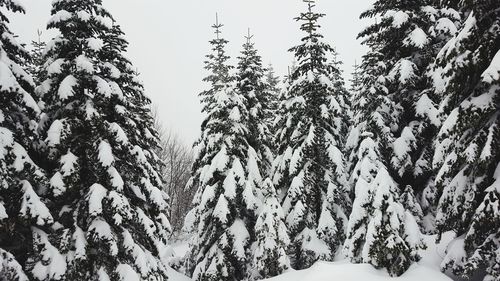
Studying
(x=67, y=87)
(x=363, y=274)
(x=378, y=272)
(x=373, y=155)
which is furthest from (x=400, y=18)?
(x=67, y=87)

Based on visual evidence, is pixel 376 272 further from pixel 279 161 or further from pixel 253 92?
pixel 253 92

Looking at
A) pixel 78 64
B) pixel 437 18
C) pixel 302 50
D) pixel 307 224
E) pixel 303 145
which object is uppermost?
pixel 302 50

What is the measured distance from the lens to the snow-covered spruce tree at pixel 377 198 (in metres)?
10.7

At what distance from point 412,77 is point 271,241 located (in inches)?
354

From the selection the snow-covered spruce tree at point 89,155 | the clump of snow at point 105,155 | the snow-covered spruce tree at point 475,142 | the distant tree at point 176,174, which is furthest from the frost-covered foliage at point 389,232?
the distant tree at point 176,174

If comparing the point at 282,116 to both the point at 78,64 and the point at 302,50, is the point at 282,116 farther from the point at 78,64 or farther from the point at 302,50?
the point at 78,64

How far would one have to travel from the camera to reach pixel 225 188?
1778 cm

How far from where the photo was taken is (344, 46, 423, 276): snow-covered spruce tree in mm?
10734

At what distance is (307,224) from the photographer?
18.4 meters

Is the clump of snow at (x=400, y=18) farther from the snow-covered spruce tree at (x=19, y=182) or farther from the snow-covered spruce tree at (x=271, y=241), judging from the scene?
the snow-covered spruce tree at (x=19, y=182)

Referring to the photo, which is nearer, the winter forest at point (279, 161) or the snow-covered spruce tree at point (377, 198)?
the winter forest at point (279, 161)

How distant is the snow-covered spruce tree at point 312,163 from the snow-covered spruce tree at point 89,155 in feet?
24.1

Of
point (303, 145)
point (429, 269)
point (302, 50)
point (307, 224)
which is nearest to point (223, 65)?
point (302, 50)

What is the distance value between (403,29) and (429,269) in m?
10.1
